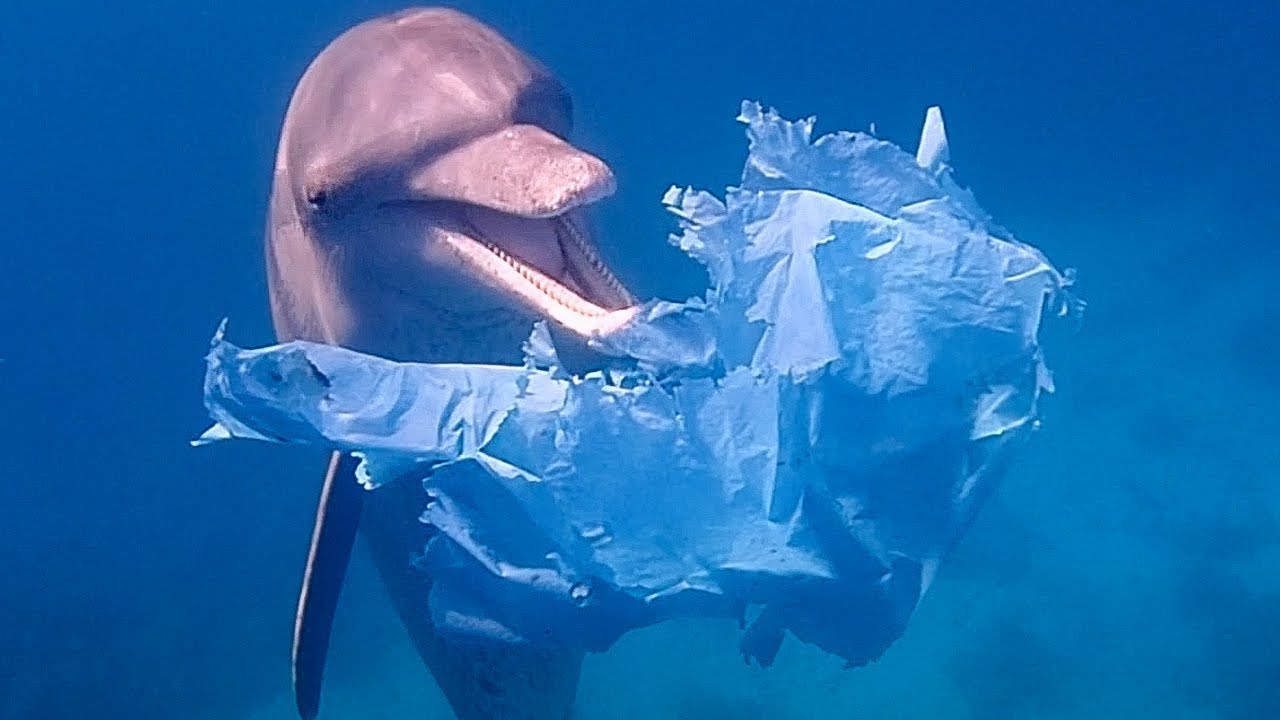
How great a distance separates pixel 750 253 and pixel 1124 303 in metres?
11.8

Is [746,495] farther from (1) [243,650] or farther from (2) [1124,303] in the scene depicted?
(2) [1124,303]

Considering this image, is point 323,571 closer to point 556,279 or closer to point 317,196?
point 317,196

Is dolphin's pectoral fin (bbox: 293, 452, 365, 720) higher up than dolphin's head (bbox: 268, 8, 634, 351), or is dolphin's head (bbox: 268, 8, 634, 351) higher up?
dolphin's head (bbox: 268, 8, 634, 351)

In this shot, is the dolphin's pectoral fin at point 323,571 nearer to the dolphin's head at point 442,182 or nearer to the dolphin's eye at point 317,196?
the dolphin's head at point 442,182

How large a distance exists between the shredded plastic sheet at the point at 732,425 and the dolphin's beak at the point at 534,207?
125 millimetres

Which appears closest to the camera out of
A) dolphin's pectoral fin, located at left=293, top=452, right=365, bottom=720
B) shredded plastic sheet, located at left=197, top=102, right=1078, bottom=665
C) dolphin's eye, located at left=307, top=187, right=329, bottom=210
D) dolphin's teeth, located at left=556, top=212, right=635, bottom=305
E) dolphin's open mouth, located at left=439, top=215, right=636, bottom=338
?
shredded plastic sheet, located at left=197, top=102, right=1078, bottom=665

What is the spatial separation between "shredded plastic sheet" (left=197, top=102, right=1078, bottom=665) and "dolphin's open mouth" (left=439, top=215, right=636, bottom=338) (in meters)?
0.12

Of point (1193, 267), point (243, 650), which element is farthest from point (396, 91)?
point (1193, 267)

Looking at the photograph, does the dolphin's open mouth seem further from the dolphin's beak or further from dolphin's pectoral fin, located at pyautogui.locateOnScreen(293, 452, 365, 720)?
dolphin's pectoral fin, located at pyautogui.locateOnScreen(293, 452, 365, 720)

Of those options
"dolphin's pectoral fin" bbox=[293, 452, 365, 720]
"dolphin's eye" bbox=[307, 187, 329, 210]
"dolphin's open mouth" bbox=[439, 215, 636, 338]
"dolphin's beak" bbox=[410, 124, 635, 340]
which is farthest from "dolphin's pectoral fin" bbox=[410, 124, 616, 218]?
"dolphin's pectoral fin" bbox=[293, 452, 365, 720]

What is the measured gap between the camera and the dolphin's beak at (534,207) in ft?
7.00

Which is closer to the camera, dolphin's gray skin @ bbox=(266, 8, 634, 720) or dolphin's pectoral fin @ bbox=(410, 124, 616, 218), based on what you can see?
dolphin's pectoral fin @ bbox=(410, 124, 616, 218)

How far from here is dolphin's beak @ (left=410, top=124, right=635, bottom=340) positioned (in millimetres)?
2133

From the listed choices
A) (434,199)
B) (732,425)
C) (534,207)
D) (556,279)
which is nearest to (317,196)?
(434,199)
